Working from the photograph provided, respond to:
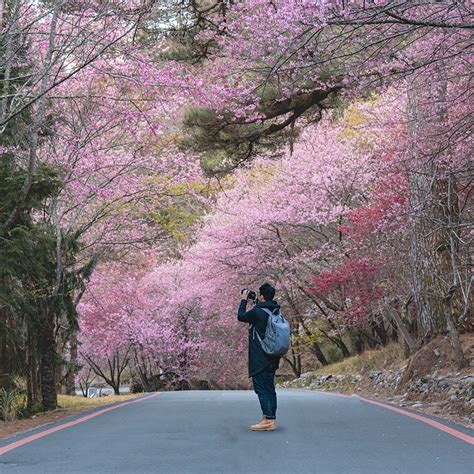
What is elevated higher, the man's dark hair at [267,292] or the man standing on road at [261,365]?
the man's dark hair at [267,292]

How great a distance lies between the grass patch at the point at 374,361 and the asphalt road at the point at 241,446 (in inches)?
394

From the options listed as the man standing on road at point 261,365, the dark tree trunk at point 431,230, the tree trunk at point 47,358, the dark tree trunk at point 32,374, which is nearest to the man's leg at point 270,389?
the man standing on road at point 261,365

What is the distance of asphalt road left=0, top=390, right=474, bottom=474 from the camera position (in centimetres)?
553

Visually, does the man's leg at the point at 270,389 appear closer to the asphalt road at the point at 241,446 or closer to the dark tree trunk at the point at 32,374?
the asphalt road at the point at 241,446

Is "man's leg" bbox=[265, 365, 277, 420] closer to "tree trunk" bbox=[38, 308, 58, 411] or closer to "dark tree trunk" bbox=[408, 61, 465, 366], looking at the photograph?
"dark tree trunk" bbox=[408, 61, 465, 366]

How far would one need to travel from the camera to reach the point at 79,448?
22.1 ft

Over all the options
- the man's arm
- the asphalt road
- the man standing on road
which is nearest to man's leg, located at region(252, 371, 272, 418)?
the man standing on road

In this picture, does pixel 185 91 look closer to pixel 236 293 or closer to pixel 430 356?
pixel 430 356

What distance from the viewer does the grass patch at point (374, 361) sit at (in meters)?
19.5

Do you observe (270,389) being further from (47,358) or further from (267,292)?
(47,358)

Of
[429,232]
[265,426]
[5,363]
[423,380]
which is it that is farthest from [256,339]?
[5,363]

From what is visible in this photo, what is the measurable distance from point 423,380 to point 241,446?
282 inches

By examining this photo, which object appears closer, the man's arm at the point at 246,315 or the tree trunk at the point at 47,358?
the man's arm at the point at 246,315

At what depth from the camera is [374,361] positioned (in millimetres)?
20641
